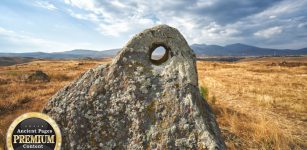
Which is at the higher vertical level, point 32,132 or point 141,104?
point 141,104

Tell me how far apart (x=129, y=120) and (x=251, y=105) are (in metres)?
11.2

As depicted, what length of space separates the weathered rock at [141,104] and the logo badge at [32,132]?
23.7 inches

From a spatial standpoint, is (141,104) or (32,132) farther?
(141,104)

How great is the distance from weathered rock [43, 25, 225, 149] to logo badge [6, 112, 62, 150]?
60 centimetres

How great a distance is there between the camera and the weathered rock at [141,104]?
463cm

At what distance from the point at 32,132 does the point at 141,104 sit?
1834mm

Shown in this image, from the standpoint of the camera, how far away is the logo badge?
4238 mm

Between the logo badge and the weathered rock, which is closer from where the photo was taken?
the logo badge

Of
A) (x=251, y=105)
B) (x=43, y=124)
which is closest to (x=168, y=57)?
(x=43, y=124)

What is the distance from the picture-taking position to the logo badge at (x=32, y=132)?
13.9 ft

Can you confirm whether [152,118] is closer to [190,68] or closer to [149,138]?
[149,138]

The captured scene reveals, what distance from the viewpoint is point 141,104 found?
500 centimetres

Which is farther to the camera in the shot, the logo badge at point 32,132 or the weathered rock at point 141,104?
the weathered rock at point 141,104

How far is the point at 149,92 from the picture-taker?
16.9ft
